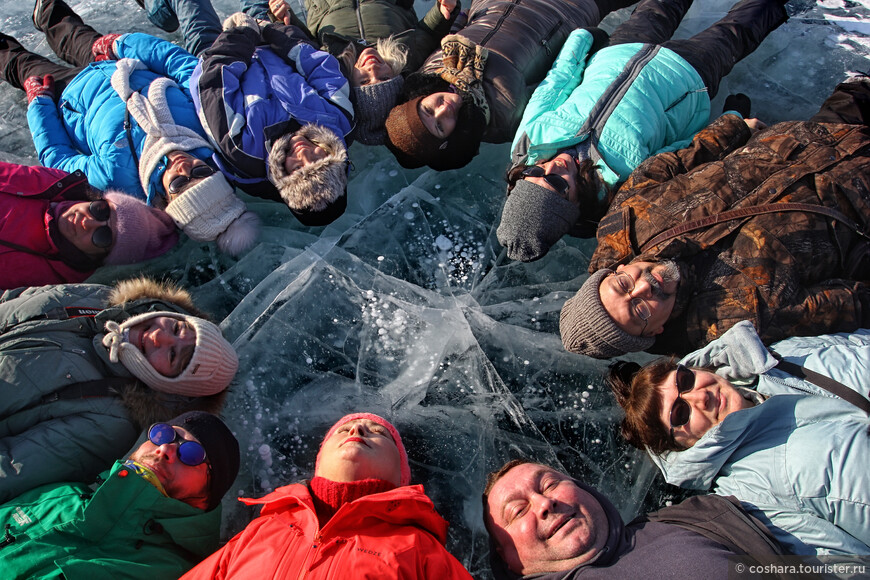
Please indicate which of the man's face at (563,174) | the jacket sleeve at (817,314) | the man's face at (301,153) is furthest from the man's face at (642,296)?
the man's face at (301,153)

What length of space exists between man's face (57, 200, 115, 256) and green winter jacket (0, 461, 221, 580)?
1439 mm

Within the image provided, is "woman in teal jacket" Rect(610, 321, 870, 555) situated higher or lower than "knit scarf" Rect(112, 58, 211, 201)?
lower

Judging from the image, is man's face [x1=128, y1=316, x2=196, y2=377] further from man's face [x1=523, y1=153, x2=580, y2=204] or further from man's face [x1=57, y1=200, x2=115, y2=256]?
man's face [x1=523, y1=153, x2=580, y2=204]

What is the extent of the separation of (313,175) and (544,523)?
2.21 metres

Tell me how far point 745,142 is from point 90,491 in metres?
3.87

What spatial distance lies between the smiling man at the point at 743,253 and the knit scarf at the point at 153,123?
258 cm

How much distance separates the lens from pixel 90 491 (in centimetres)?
221

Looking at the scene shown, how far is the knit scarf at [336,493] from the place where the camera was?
2127 millimetres

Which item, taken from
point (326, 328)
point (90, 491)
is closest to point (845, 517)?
point (326, 328)

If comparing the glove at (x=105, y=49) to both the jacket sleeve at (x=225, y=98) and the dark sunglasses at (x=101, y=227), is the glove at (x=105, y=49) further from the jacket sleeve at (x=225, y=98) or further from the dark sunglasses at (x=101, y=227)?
the dark sunglasses at (x=101, y=227)

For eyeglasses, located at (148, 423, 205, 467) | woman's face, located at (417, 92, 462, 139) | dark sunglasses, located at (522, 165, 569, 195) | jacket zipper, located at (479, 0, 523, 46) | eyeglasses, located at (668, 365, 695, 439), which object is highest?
jacket zipper, located at (479, 0, 523, 46)

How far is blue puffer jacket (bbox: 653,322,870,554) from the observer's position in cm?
202

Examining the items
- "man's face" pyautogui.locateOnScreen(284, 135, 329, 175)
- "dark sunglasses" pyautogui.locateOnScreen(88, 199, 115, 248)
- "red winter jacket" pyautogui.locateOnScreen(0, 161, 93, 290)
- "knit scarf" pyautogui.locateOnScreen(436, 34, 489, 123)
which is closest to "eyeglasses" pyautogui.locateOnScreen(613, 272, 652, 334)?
"knit scarf" pyautogui.locateOnScreen(436, 34, 489, 123)

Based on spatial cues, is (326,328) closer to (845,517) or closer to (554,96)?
(554,96)
